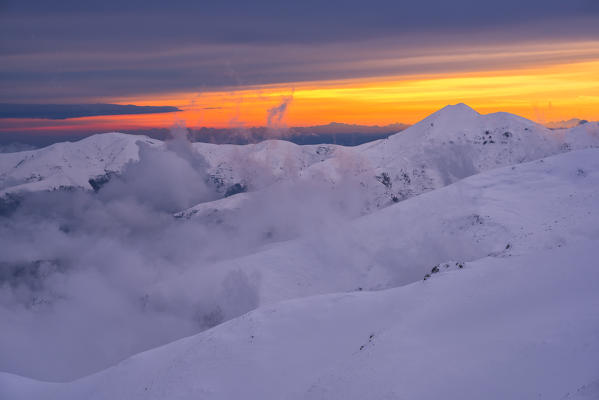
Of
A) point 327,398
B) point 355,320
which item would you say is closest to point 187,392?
point 327,398

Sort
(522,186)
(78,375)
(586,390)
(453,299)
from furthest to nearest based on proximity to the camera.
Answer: (78,375)
(522,186)
(453,299)
(586,390)

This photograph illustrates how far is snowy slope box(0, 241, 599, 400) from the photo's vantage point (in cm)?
2703

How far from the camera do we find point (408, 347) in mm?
32938

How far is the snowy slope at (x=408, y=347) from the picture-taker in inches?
1064

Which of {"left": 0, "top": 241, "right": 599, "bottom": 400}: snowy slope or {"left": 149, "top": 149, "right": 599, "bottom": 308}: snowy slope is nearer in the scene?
{"left": 0, "top": 241, "right": 599, "bottom": 400}: snowy slope

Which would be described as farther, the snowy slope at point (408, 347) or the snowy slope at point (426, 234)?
the snowy slope at point (426, 234)

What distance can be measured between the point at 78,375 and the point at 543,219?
490 feet

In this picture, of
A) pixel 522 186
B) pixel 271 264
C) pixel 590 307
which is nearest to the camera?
pixel 590 307

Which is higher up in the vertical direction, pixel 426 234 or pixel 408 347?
pixel 408 347

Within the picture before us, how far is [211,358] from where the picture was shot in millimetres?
40312

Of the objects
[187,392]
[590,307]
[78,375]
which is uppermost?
[590,307]

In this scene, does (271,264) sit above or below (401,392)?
below

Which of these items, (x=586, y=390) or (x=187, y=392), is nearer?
(x=586, y=390)

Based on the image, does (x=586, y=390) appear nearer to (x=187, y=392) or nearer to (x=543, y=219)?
(x=187, y=392)
